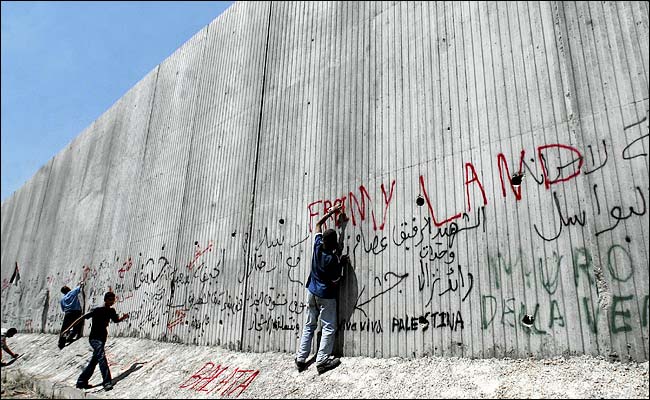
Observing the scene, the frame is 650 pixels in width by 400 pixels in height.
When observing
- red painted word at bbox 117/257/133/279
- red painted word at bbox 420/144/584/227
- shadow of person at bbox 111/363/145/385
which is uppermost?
red painted word at bbox 420/144/584/227

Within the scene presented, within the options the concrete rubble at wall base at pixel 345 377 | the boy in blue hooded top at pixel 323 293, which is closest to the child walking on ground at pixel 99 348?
the concrete rubble at wall base at pixel 345 377

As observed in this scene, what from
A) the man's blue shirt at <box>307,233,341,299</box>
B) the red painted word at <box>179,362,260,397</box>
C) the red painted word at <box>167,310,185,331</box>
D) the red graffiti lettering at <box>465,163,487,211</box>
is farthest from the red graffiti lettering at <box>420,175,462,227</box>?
the red painted word at <box>167,310,185,331</box>

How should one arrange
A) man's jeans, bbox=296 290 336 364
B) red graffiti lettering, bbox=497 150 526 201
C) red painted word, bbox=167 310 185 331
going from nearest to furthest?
red graffiti lettering, bbox=497 150 526 201 → man's jeans, bbox=296 290 336 364 → red painted word, bbox=167 310 185 331

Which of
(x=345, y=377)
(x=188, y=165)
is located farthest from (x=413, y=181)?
(x=188, y=165)

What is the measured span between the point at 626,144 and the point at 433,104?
2.37 meters

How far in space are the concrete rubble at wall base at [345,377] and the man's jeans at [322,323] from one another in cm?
24

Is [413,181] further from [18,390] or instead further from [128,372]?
[18,390]

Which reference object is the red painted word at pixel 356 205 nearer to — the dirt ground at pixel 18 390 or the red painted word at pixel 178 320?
the red painted word at pixel 178 320

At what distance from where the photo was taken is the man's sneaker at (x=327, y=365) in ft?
19.8

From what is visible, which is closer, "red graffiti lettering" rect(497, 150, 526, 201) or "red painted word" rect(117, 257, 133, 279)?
"red graffiti lettering" rect(497, 150, 526, 201)

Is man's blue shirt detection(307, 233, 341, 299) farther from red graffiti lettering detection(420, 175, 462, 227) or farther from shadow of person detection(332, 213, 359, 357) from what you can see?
red graffiti lettering detection(420, 175, 462, 227)

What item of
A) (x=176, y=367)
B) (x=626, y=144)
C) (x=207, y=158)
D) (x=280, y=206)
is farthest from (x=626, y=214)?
(x=207, y=158)

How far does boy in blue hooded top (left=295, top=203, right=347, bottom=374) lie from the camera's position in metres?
6.32

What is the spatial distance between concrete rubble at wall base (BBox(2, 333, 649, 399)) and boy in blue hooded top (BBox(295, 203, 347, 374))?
0.28 metres
